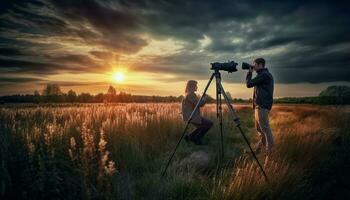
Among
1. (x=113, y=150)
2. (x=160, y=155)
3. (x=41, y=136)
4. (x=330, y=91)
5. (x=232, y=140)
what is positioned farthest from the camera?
(x=330, y=91)

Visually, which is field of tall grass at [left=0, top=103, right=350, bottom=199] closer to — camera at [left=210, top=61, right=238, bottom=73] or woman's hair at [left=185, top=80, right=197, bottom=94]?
woman's hair at [left=185, top=80, right=197, bottom=94]

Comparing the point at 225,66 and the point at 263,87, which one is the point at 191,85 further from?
the point at 225,66

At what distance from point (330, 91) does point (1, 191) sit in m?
82.3

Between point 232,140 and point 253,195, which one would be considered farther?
point 232,140

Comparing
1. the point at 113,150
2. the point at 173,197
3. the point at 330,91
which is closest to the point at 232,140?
the point at 113,150

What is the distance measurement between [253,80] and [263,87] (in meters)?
0.46

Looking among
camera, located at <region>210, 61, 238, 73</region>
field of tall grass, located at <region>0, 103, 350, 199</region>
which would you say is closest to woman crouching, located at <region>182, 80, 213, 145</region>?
field of tall grass, located at <region>0, 103, 350, 199</region>

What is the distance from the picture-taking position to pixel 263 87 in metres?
6.71

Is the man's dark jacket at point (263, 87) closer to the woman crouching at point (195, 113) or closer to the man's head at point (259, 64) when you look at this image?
the man's head at point (259, 64)

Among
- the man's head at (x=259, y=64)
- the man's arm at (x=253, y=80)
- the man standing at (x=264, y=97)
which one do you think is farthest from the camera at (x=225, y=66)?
the man's head at (x=259, y=64)

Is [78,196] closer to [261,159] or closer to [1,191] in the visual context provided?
[1,191]

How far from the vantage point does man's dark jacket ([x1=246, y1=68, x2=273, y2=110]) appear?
648cm

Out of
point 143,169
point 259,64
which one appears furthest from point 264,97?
point 143,169

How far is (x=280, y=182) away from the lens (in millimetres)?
4273
